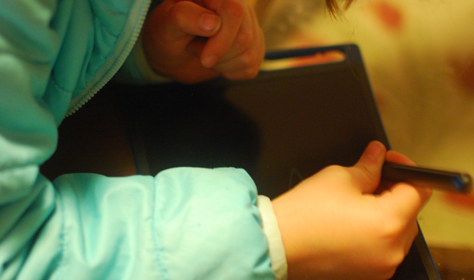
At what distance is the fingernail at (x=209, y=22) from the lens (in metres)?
0.30

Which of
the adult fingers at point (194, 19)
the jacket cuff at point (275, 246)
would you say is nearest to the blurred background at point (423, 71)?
the adult fingers at point (194, 19)

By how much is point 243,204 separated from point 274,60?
254 millimetres

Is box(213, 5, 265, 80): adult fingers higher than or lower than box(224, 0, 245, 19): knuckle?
lower

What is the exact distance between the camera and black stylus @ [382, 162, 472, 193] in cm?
22

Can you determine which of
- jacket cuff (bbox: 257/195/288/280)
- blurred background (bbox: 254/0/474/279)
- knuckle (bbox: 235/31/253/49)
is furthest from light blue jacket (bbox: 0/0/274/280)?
blurred background (bbox: 254/0/474/279)

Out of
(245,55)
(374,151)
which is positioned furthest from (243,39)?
(374,151)

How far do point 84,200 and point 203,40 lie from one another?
202 mm

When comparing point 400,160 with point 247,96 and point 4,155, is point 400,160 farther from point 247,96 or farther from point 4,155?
point 4,155

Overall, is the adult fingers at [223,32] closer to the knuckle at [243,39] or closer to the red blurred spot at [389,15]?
the knuckle at [243,39]

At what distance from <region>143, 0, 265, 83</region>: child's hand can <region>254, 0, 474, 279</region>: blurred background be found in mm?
79

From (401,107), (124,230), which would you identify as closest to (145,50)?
(124,230)

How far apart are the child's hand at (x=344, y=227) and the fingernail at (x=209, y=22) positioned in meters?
0.16

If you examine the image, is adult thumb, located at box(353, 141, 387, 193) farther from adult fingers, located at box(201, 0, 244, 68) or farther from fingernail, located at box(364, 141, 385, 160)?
adult fingers, located at box(201, 0, 244, 68)

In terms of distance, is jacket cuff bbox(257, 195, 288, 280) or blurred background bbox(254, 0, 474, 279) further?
blurred background bbox(254, 0, 474, 279)
